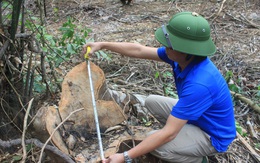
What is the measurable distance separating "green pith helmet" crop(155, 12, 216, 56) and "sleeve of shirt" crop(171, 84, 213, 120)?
0.69 feet

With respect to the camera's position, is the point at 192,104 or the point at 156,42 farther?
the point at 156,42

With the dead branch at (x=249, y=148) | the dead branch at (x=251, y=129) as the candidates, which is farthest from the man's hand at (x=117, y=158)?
the dead branch at (x=251, y=129)

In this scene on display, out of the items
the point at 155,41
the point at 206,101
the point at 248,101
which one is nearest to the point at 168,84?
the point at 248,101

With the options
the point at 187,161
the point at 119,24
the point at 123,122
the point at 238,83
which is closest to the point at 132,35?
the point at 119,24

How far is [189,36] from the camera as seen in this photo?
2047mm

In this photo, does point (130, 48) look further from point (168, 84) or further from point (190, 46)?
point (168, 84)

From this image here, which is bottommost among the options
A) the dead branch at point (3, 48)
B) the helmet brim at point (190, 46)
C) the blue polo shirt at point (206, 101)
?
the blue polo shirt at point (206, 101)

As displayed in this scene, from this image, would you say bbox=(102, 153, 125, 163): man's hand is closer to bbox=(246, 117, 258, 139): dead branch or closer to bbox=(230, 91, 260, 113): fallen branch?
bbox=(246, 117, 258, 139): dead branch

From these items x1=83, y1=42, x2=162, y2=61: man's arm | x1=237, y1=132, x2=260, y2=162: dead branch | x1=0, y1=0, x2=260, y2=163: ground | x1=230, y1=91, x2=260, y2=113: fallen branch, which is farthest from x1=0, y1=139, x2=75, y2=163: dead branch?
x1=230, y1=91, x2=260, y2=113: fallen branch

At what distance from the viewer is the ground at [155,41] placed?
368 cm

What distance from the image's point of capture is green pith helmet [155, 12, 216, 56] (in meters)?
2.03

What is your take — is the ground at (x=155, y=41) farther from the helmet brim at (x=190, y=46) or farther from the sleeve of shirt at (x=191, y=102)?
the helmet brim at (x=190, y=46)

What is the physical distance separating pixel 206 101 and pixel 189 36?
408 mm

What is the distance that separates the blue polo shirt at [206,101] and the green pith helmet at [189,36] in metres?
0.13
